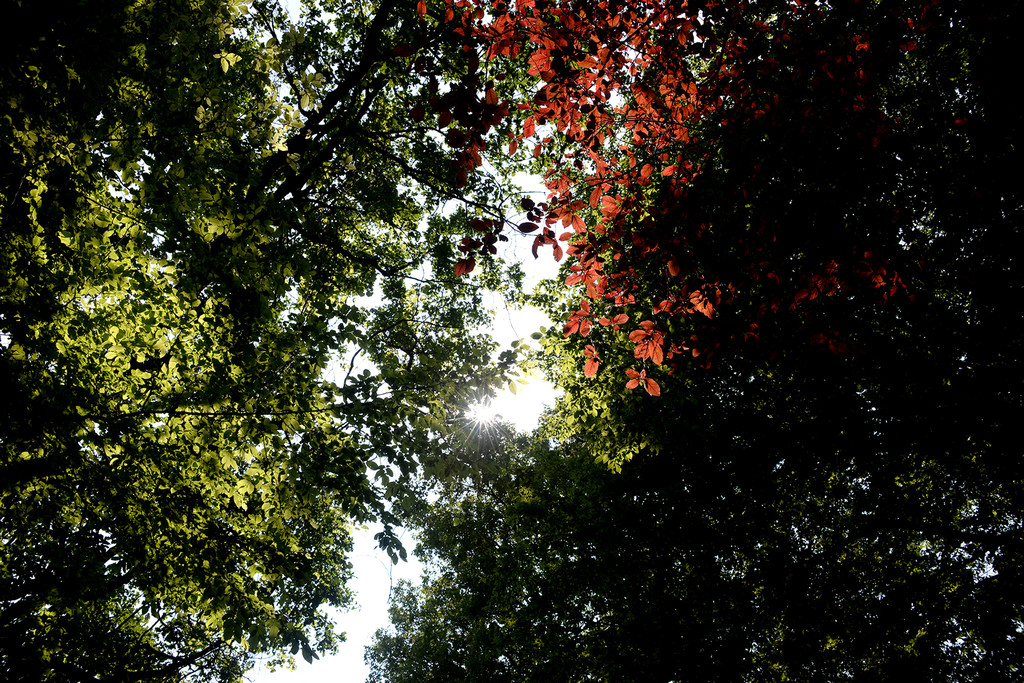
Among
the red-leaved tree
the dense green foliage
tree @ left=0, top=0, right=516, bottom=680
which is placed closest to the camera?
tree @ left=0, top=0, right=516, bottom=680

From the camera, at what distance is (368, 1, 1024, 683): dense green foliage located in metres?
6.55

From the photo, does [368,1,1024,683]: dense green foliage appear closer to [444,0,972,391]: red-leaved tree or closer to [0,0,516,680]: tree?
[444,0,972,391]: red-leaved tree

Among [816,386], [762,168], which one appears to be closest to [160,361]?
[762,168]

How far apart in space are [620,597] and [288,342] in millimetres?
10358

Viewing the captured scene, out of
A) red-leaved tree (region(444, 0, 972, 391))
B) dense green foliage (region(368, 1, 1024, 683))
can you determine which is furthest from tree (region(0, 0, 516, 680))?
red-leaved tree (region(444, 0, 972, 391))

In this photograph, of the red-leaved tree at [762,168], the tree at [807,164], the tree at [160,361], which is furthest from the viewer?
the tree at [807,164]

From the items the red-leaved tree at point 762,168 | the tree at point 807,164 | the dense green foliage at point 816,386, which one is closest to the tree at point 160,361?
the dense green foliage at point 816,386

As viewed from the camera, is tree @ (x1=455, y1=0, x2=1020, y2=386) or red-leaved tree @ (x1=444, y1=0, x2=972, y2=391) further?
tree @ (x1=455, y1=0, x2=1020, y2=386)

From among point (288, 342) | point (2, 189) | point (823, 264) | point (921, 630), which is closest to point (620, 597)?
point (921, 630)

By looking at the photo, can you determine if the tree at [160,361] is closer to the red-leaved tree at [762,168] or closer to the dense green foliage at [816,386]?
the dense green foliage at [816,386]

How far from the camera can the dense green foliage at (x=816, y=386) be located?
6.55m

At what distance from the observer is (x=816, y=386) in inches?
329

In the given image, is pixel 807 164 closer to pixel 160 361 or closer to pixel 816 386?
pixel 816 386

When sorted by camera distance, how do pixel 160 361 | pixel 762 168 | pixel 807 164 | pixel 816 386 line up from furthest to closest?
1. pixel 816 386
2. pixel 762 168
3. pixel 807 164
4. pixel 160 361
